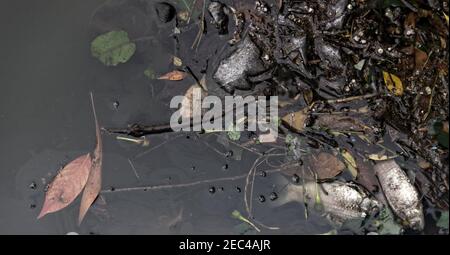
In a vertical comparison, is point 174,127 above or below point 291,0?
below

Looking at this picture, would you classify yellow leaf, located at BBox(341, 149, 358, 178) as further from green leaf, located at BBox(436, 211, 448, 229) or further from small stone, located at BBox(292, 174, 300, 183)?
green leaf, located at BBox(436, 211, 448, 229)

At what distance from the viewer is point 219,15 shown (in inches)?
70.3

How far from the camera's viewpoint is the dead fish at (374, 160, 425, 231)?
1.68 metres

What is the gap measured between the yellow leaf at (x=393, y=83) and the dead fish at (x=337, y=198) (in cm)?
41

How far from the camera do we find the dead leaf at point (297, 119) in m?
1.74

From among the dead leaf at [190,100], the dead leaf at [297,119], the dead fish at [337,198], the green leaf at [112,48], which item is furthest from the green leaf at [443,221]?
the green leaf at [112,48]

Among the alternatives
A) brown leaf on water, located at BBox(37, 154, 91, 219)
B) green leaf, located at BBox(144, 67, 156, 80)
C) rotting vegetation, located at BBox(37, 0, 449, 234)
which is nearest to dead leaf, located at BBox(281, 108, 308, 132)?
rotting vegetation, located at BBox(37, 0, 449, 234)

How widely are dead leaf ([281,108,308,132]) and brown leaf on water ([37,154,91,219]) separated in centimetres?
86

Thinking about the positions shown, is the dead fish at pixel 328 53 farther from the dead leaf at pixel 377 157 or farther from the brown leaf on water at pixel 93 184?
the brown leaf on water at pixel 93 184

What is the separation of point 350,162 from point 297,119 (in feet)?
0.90
